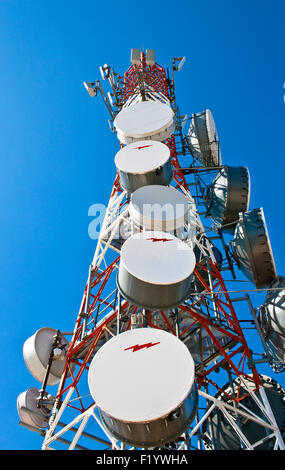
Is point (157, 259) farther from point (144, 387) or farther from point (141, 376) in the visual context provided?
point (144, 387)

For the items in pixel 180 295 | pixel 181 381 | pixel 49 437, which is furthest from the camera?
pixel 180 295

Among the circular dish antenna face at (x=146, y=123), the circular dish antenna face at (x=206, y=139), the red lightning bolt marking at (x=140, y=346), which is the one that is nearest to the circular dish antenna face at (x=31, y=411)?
the red lightning bolt marking at (x=140, y=346)

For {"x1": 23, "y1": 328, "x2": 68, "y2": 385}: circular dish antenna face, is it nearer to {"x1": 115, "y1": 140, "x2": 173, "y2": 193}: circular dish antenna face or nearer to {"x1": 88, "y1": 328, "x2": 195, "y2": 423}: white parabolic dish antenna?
{"x1": 88, "y1": 328, "x2": 195, "y2": 423}: white parabolic dish antenna

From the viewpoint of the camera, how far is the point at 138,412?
5164 millimetres

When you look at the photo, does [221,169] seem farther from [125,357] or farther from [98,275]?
[125,357]

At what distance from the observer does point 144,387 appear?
5.51 m

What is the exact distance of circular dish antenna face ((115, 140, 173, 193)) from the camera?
10.4 m

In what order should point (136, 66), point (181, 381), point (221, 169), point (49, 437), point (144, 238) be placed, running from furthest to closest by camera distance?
1. point (136, 66)
2. point (221, 169)
3. point (144, 238)
4. point (49, 437)
5. point (181, 381)

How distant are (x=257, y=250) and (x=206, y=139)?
7.56 meters

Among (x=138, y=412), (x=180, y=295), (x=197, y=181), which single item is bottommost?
(x=138, y=412)

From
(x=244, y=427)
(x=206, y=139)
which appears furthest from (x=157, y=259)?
(x=206, y=139)

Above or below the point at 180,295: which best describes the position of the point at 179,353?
below
